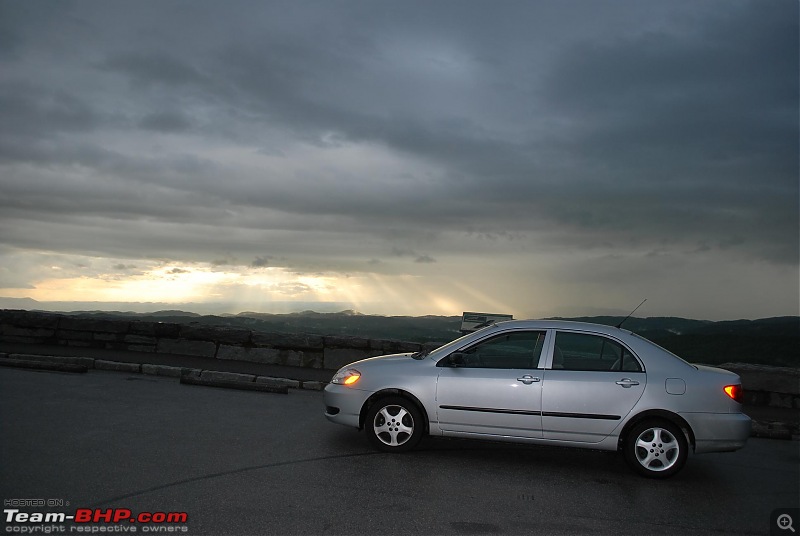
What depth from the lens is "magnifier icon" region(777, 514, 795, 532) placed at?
5465 millimetres

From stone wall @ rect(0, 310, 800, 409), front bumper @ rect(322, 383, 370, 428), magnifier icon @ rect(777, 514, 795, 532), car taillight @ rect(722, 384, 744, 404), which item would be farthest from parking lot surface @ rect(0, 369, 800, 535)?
stone wall @ rect(0, 310, 800, 409)

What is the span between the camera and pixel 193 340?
46.1ft

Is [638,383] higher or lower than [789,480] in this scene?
higher

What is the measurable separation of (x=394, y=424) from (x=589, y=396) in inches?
86.1

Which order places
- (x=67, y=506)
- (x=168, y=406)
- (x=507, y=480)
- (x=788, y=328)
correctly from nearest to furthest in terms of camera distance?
(x=67, y=506), (x=507, y=480), (x=168, y=406), (x=788, y=328)

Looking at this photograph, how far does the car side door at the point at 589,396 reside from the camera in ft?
22.8

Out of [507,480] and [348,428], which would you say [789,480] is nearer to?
[507,480]

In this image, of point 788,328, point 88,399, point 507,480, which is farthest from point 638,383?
point 788,328

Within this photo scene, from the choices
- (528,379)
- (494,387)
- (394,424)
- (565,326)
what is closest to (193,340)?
(394,424)

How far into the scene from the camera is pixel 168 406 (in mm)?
9422

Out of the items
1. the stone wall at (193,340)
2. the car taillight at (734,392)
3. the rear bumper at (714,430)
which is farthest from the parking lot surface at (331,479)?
the stone wall at (193,340)

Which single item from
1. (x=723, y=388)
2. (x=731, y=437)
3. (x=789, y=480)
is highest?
(x=723, y=388)

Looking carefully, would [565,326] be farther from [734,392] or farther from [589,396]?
→ [734,392]

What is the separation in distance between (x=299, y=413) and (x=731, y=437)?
5.73 m
